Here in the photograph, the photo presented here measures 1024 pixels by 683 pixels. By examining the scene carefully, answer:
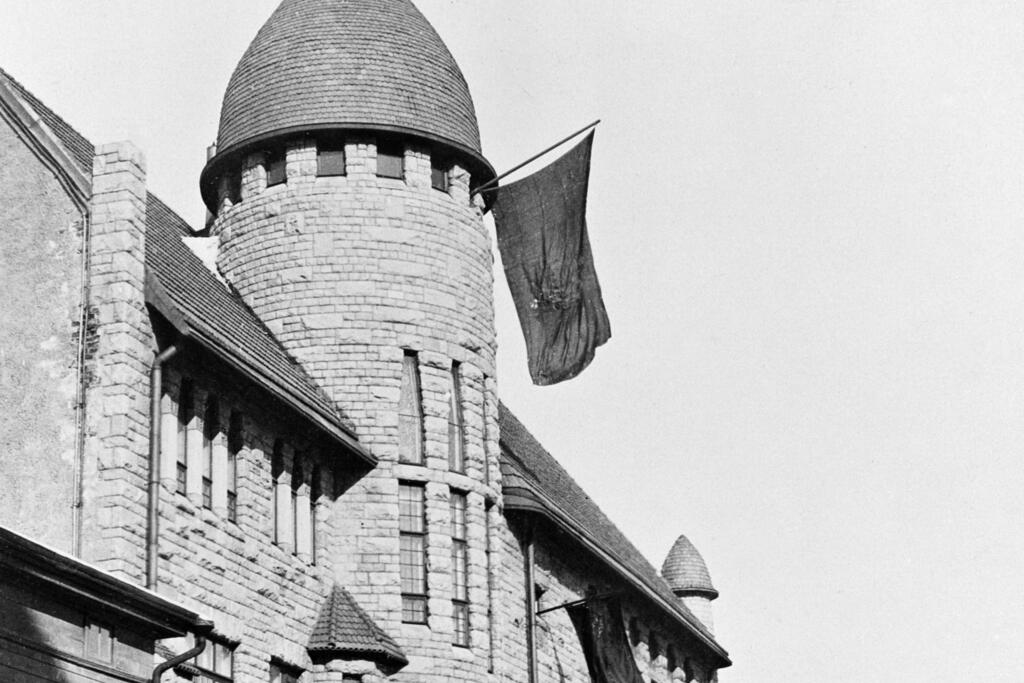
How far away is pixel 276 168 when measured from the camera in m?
31.3

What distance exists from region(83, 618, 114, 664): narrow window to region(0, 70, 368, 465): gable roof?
483 cm

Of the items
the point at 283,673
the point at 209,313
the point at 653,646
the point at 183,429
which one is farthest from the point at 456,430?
the point at 653,646

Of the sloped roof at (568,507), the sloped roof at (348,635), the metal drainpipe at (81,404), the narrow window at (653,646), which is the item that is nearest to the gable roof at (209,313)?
the metal drainpipe at (81,404)

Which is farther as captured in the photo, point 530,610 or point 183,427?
point 530,610

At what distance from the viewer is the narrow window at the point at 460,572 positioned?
29812 mm

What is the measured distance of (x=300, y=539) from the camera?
27953 millimetres

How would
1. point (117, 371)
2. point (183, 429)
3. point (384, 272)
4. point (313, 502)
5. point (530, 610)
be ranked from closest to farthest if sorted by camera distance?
point (117, 371) < point (183, 429) < point (313, 502) < point (384, 272) < point (530, 610)

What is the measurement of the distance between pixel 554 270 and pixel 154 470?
10.1m

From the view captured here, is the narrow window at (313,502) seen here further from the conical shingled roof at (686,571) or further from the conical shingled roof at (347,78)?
the conical shingled roof at (686,571)

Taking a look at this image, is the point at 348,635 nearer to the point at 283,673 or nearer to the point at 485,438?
the point at 283,673

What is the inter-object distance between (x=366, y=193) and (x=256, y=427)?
524cm

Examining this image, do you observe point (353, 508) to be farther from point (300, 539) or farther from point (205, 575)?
point (205, 575)

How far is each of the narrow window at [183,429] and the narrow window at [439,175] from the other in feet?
24.3

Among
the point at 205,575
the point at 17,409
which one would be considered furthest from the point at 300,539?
the point at 17,409
